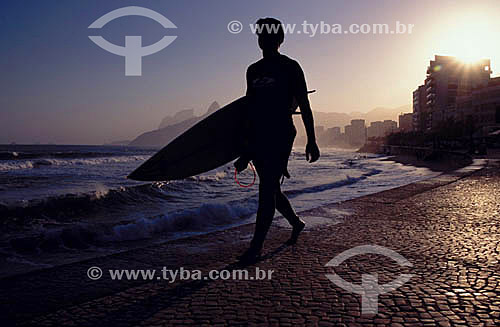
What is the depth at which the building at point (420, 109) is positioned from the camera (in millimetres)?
123688

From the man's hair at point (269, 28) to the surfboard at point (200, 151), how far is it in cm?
87

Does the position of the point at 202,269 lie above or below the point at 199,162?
below

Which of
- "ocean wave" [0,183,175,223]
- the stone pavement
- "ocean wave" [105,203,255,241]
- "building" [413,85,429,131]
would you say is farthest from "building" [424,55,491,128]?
the stone pavement

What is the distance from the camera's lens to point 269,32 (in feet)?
12.1

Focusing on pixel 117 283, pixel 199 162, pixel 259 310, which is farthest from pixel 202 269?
pixel 199 162

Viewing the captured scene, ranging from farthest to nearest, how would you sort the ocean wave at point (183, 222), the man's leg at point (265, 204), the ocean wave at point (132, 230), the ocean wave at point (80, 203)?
the ocean wave at point (80, 203) < the ocean wave at point (183, 222) < the ocean wave at point (132, 230) < the man's leg at point (265, 204)

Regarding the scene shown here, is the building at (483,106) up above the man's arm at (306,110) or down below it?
above

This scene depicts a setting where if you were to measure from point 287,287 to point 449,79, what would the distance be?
13467 centimetres

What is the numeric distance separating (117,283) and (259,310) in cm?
123

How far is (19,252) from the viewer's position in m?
4.36

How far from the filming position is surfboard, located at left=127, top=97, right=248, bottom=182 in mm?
4402

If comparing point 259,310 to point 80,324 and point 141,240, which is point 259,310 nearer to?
point 80,324
